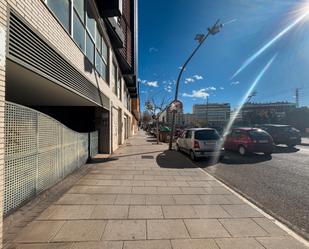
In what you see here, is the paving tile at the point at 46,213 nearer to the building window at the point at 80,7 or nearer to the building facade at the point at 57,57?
the building facade at the point at 57,57

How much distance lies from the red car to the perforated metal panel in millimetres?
8826

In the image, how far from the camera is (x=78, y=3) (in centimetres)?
642

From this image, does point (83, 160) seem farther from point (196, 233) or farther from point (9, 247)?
point (196, 233)

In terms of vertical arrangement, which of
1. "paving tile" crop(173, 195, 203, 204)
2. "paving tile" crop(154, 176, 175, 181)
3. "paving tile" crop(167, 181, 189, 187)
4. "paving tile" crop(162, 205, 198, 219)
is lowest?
"paving tile" crop(173, 195, 203, 204)

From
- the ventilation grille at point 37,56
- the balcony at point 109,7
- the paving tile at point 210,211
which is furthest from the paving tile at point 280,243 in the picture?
the balcony at point 109,7

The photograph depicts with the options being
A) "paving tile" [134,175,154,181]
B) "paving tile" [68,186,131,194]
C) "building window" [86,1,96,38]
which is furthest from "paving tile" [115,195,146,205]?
"building window" [86,1,96,38]

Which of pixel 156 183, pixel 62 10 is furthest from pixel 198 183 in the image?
pixel 62 10

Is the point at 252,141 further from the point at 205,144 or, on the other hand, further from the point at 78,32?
the point at 78,32

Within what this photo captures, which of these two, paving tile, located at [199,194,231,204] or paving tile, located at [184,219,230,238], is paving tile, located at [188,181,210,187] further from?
paving tile, located at [184,219,230,238]

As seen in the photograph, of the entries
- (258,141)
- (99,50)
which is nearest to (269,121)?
(258,141)

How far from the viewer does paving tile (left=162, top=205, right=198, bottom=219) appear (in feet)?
12.1

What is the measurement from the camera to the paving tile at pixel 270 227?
314 cm

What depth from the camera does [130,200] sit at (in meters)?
4.43

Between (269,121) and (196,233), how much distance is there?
53211 millimetres
